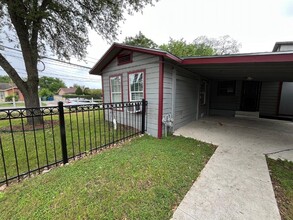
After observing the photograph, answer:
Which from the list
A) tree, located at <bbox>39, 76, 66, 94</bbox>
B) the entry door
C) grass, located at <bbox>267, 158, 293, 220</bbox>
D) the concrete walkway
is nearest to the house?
the entry door

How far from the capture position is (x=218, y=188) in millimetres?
2316

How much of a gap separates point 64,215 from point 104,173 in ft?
2.94

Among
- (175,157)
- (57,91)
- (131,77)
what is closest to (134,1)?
(131,77)

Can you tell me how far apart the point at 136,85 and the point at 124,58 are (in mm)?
1337

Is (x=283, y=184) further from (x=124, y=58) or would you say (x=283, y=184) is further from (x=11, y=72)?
(x=11, y=72)

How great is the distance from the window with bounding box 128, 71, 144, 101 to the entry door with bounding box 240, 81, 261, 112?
7.90 m

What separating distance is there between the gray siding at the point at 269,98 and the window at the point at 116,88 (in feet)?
31.1

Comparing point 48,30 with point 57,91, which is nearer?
point 48,30

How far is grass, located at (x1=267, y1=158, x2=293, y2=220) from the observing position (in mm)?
1919

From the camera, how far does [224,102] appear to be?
9898mm

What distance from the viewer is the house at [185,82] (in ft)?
14.1

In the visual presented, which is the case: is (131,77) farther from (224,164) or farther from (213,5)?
(213,5)

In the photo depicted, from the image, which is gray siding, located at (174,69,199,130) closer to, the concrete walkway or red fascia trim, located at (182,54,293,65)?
red fascia trim, located at (182,54,293,65)

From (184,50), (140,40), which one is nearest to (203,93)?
(184,50)
